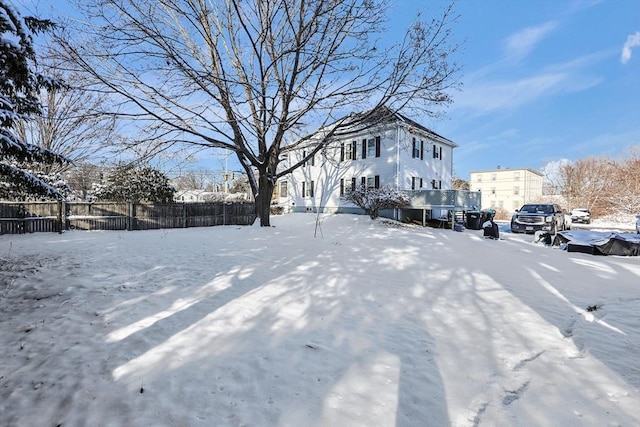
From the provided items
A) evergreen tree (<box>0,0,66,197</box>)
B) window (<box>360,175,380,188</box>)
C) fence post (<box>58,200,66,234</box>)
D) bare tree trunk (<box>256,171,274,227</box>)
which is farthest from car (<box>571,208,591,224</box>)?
fence post (<box>58,200,66,234</box>)

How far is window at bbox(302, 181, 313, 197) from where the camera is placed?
25750 millimetres

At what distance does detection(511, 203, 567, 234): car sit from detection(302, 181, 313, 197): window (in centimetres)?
1488

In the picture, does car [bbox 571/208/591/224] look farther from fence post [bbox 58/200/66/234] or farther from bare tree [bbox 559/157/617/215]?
fence post [bbox 58/200/66/234]

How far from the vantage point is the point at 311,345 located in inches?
129

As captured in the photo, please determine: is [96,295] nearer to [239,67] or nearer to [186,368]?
[186,368]

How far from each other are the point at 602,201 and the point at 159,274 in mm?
39661

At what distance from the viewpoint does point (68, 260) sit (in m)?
6.47

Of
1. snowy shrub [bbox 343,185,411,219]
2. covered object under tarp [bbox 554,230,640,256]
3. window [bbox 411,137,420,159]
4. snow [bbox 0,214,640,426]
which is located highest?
window [bbox 411,137,420,159]

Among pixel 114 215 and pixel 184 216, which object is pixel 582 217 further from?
pixel 114 215

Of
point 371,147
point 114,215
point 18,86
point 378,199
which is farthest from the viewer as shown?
point 371,147

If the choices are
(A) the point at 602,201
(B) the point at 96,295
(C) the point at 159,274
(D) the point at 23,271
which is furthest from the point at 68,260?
(A) the point at 602,201

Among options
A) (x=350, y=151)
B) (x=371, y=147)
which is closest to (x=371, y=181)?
(x=371, y=147)

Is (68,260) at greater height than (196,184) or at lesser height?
lesser

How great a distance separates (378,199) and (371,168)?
5.54 metres
